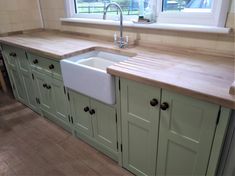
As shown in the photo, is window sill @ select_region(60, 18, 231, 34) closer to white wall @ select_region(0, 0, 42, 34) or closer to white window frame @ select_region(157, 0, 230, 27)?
white window frame @ select_region(157, 0, 230, 27)

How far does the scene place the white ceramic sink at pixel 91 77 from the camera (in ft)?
4.36

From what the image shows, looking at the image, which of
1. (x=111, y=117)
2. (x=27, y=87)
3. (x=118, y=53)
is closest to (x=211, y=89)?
(x=111, y=117)

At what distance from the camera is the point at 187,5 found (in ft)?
5.00

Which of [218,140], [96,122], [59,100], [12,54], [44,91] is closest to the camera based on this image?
[218,140]

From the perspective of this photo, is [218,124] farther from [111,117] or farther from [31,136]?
[31,136]

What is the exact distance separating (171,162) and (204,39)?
3.06 ft

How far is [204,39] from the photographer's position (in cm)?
144

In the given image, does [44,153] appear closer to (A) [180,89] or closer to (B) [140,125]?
(B) [140,125]

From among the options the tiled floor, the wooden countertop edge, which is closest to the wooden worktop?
the wooden countertop edge

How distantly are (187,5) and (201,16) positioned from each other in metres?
0.16

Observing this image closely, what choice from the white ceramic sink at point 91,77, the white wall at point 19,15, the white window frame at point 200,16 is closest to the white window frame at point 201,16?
the white window frame at point 200,16

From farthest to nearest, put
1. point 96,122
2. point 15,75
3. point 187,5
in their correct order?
1. point 15,75
2. point 96,122
3. point 187,5

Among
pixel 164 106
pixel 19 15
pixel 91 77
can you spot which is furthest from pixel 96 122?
pixel 19 15

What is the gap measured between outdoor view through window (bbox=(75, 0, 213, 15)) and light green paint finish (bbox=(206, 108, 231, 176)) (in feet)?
3.02
